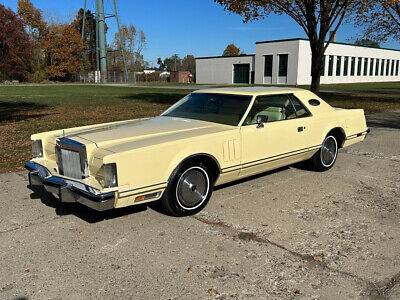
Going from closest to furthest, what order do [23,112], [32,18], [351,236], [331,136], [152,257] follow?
[152,257], [351,236], [331,136], [23,112], [32,18]

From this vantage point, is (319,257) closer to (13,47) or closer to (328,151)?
(328,151)

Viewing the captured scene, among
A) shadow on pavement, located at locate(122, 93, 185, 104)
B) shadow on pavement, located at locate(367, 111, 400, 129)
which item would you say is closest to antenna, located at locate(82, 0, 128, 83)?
shadow on pavement, located at locate(122, 93, 185, 104)

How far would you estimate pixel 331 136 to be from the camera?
5.99 m

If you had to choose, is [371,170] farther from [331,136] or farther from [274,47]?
[274,47]

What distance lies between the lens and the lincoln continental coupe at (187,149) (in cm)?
359

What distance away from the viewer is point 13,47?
58781 mm

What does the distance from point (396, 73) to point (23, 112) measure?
69959 millimetres

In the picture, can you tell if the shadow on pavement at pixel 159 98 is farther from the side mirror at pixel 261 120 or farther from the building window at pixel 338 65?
the building window at pixel 338 65

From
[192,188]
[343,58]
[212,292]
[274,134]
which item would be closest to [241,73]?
[343,58]

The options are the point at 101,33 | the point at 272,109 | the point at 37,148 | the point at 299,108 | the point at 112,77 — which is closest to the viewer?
the point at 37,148

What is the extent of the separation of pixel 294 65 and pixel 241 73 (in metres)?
10.1

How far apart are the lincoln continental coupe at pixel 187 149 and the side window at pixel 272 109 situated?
0.05ft

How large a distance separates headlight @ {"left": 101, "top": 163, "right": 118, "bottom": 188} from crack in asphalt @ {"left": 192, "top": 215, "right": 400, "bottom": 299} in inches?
45.6

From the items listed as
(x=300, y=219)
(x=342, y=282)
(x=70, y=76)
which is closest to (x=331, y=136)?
(x=300, y=219)
